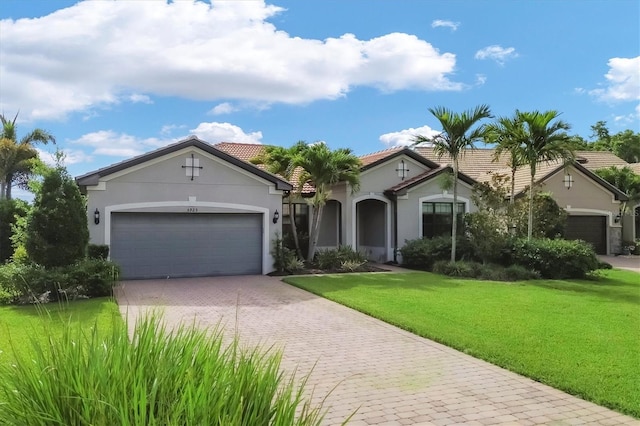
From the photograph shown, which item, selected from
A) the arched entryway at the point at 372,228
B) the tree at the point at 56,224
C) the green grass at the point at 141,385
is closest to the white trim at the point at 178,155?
the tree at the point at 56,224

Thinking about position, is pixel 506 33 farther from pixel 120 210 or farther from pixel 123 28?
pixel 120 210

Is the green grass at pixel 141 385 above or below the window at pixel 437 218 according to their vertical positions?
below

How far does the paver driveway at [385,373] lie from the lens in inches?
214

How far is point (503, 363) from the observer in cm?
729

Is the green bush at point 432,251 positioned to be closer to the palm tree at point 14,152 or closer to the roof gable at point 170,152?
the roof gable at point 170,152

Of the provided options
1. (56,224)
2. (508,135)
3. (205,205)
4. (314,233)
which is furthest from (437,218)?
(56,224)

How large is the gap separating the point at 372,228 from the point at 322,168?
631cm

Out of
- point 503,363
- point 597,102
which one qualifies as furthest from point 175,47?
point 597,102

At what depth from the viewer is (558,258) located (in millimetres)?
17812

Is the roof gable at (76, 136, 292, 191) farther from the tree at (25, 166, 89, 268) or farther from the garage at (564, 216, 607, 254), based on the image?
the garage at (564, 216, 607, 254)

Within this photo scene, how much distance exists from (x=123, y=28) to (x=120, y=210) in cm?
718

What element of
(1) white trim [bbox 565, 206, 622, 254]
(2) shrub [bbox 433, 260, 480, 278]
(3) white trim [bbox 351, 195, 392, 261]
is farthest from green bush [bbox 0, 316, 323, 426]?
(1) white trim [bbox 565, 206, 622, 254]

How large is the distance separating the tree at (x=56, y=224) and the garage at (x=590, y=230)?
79.6 feet

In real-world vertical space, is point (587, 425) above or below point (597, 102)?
below
